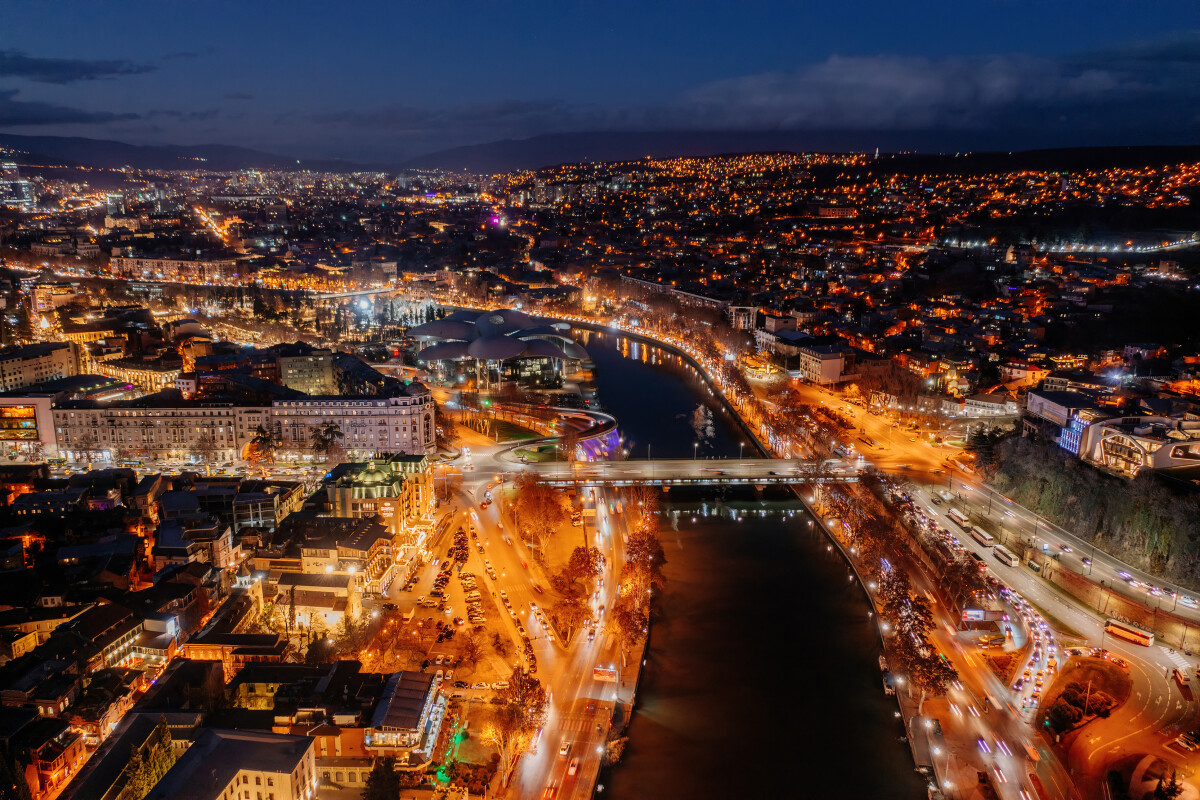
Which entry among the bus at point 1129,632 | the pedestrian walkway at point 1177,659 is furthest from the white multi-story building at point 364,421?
→ the pedestrian walkway at point 1177,659

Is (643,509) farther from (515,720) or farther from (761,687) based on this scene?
(515,720)

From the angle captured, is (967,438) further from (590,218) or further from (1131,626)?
(590,218)

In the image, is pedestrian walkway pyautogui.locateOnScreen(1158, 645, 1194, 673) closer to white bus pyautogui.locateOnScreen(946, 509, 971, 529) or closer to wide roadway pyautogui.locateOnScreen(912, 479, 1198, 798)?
wide roadway pyautogui.locateOnScreen(912, 479, 1198, 798)

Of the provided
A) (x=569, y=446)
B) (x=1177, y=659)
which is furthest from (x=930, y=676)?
(x=569, y=446)

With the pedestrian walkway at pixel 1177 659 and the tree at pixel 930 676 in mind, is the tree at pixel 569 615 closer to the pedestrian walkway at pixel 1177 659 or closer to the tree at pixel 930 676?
the tree at pixel 930 676

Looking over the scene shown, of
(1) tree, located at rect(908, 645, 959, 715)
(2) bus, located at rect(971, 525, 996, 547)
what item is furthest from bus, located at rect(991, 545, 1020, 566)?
(1) tree, located at rect(908, 645, 959, 715)
